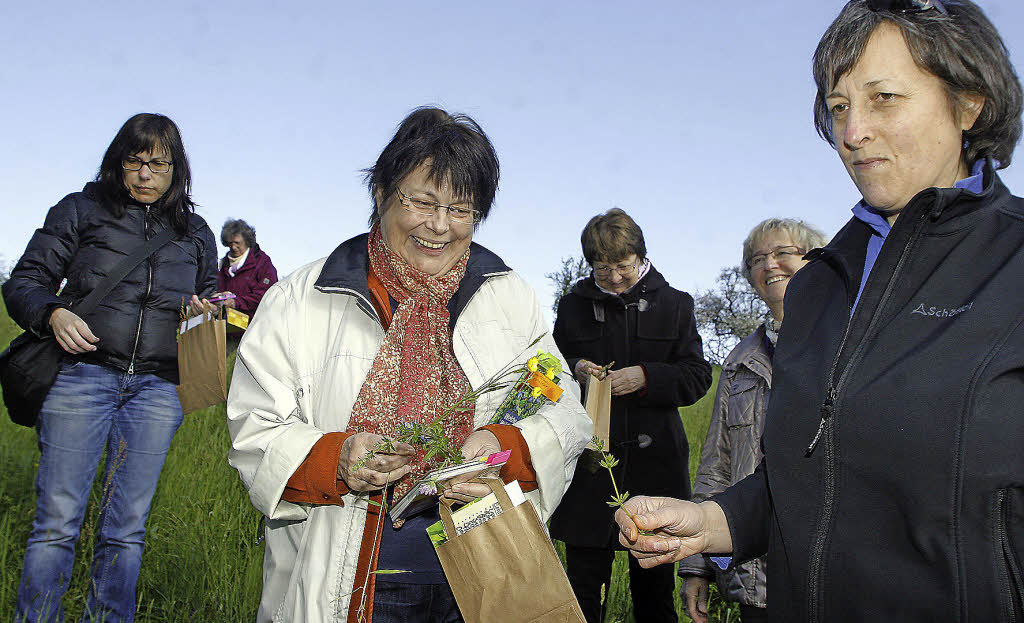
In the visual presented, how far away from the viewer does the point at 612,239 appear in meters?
3.91

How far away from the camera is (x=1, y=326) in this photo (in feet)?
29.5

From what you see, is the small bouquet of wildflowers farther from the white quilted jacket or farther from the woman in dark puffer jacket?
the woman in dark puffer jacket

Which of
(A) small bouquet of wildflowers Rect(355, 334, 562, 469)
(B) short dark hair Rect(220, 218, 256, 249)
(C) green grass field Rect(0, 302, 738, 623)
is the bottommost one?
(C) green grass field Rect(0, 302, 738, 623)

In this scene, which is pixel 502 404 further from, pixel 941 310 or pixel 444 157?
A: pixel 941 310

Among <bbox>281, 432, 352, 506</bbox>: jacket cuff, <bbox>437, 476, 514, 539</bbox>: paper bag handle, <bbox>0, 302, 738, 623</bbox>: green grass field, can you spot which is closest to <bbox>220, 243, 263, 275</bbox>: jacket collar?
<bbox>0, 302, 738, 623</bbox>: green grass field

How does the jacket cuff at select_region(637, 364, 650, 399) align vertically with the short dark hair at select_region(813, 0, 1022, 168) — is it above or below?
below

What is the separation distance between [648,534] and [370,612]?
2.81 feet

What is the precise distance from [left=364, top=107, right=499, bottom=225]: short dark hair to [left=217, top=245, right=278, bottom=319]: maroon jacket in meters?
4.89

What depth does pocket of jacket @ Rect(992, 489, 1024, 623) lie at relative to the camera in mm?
1129

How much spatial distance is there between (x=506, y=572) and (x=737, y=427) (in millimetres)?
1468

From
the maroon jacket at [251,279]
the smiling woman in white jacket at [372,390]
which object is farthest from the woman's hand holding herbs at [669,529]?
the maroon jacket at [251,279]

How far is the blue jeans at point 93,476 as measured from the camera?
3.03 meters

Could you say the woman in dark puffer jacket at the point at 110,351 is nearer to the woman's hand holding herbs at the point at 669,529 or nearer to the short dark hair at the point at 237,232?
the woman's hand holding herbs at the point at 669,529

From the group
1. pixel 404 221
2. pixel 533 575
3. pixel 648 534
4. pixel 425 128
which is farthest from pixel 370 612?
pixel 425 128
